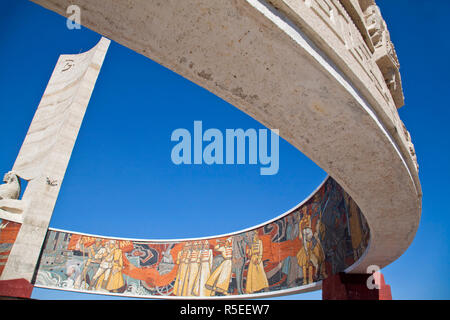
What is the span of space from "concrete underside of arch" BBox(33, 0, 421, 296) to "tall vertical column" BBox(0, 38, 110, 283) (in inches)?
394

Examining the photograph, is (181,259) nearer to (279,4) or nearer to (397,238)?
(397,238)

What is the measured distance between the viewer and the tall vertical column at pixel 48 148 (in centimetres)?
916

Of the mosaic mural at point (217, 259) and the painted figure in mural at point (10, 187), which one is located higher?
the painted figure in mural at point (10, 187)

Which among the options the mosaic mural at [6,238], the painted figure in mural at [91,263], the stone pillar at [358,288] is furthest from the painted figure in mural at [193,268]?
the stone pillar at [358,288]

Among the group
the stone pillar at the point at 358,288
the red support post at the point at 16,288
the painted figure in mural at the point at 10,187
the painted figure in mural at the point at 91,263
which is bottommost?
the red support post at the point at 16,288

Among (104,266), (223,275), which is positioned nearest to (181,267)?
(223,275)

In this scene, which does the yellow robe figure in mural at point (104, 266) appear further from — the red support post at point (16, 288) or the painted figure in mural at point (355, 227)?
the painted figure in mural at point (355, 227)

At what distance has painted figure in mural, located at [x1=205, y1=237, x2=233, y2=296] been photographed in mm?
11684

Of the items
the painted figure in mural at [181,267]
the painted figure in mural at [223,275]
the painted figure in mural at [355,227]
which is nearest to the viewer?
the painted figure in mural at [355,227]

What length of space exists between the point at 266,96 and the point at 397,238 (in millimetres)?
3848

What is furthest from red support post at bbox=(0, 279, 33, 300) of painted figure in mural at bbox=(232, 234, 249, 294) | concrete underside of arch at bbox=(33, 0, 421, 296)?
concrete underside of arch at bbox=(33, 0, 421, 296)

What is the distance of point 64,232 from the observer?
1356 cm

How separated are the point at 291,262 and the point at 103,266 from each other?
956 centimetres
